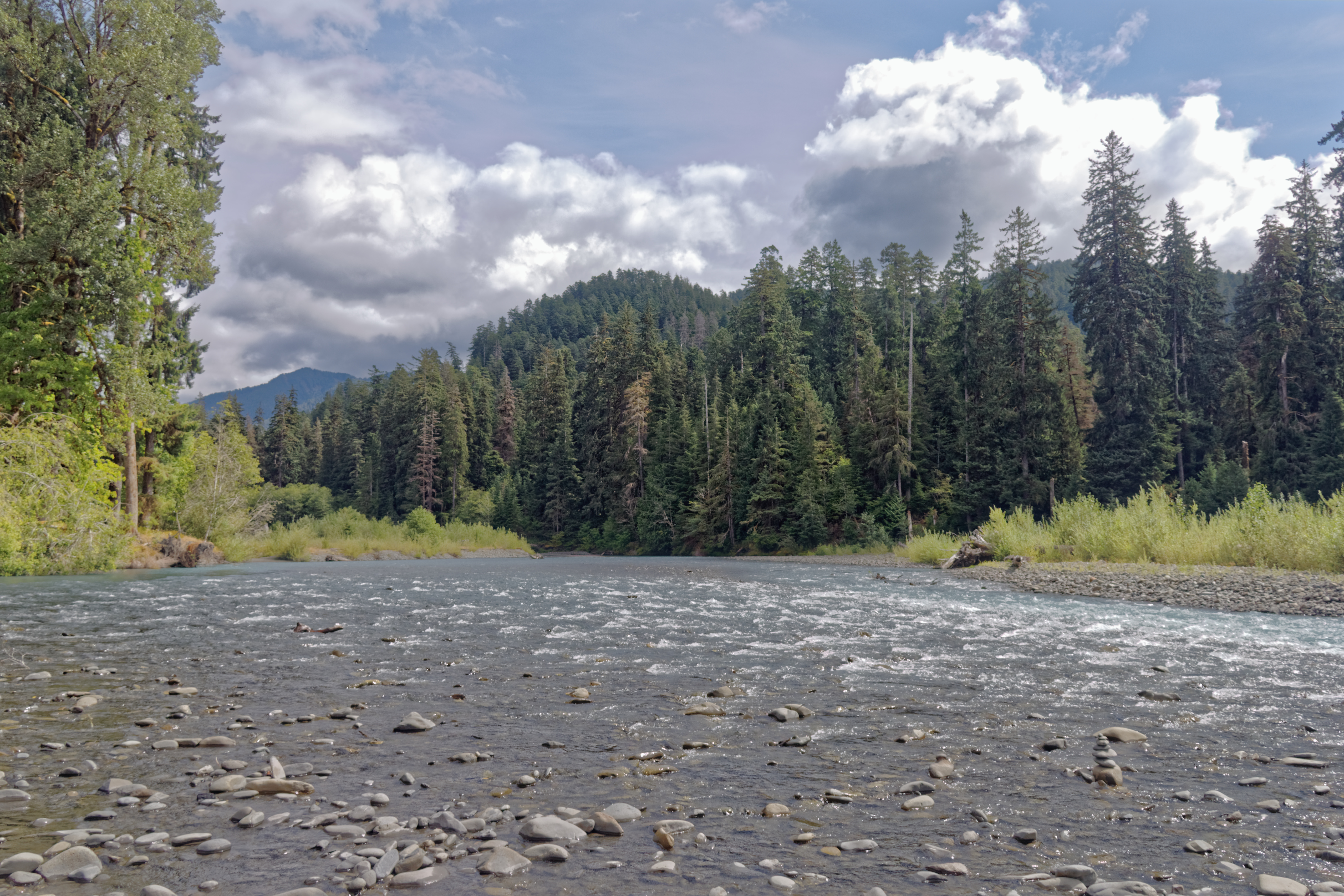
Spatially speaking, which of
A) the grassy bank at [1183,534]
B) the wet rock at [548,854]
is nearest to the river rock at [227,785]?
the wet rock at [548,854]

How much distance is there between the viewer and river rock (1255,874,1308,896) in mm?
3441

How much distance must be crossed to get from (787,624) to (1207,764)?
28.8 ft

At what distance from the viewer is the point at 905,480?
186 ft

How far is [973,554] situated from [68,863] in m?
31.8

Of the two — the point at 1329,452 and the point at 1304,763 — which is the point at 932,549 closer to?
the point at 1329,452

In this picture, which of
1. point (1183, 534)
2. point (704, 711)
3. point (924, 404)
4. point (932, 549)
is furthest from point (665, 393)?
point (704, 711)

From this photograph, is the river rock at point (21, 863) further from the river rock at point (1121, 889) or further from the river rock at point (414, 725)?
the river rock at point (1121, 889)

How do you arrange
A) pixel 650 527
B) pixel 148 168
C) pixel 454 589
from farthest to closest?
pixel 650 527
pixel 148 168
pixel 454 589

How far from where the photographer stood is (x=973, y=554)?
101 feet

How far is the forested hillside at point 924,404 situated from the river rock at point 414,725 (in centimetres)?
3963

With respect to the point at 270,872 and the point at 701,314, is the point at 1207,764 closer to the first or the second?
the point at 270,872

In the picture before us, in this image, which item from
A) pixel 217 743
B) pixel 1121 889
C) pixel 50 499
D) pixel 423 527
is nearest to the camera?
pixel 1121 889

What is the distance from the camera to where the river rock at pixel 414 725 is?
6.41 meters

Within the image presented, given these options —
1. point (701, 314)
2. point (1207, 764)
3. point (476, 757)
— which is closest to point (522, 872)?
point (476, 757)
